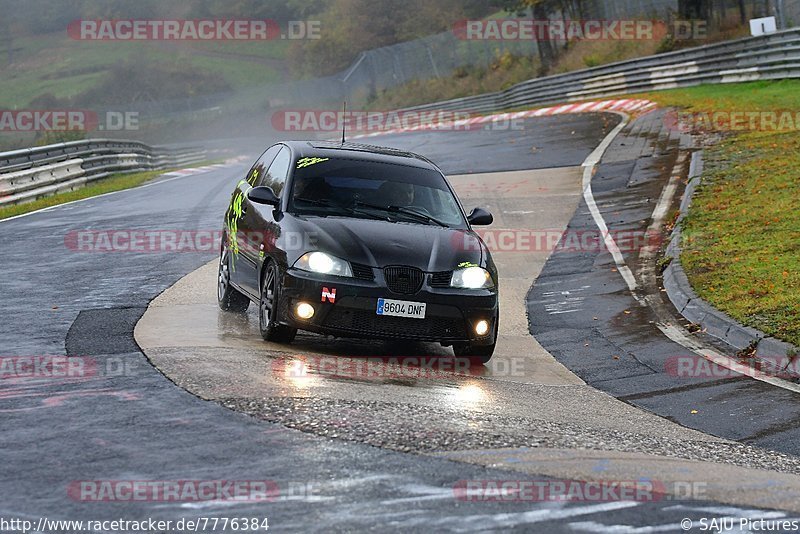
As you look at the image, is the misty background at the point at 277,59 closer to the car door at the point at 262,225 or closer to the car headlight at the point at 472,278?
the car door at the point at 262,225

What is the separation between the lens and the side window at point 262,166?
1229 cm

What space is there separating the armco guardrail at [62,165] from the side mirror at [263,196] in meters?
15.1

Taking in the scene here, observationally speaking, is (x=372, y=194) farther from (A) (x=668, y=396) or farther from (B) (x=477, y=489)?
(B) (x=477, y=489)

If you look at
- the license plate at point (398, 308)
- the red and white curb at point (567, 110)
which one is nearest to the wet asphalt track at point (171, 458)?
the license plate at point (398, 308)

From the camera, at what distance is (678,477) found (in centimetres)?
661

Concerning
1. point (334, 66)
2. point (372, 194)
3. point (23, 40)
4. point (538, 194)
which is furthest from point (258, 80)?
point (372, 194)

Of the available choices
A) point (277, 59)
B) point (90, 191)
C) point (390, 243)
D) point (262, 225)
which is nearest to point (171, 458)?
point (390, 243)

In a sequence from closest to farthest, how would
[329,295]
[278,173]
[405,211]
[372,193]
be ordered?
[329,295] → [405,211] → [372,193] → [278,173]

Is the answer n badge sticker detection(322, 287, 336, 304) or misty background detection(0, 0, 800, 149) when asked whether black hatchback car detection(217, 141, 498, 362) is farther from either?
misty background detection(0, 0, 800, 149)

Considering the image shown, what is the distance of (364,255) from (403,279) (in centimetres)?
36

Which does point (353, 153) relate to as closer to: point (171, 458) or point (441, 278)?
point (441, 278)

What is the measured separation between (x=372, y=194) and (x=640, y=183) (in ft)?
43.0

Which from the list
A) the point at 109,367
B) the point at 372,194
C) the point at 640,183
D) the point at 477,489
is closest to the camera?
the point at 477,489

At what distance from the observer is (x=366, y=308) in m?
9.86
